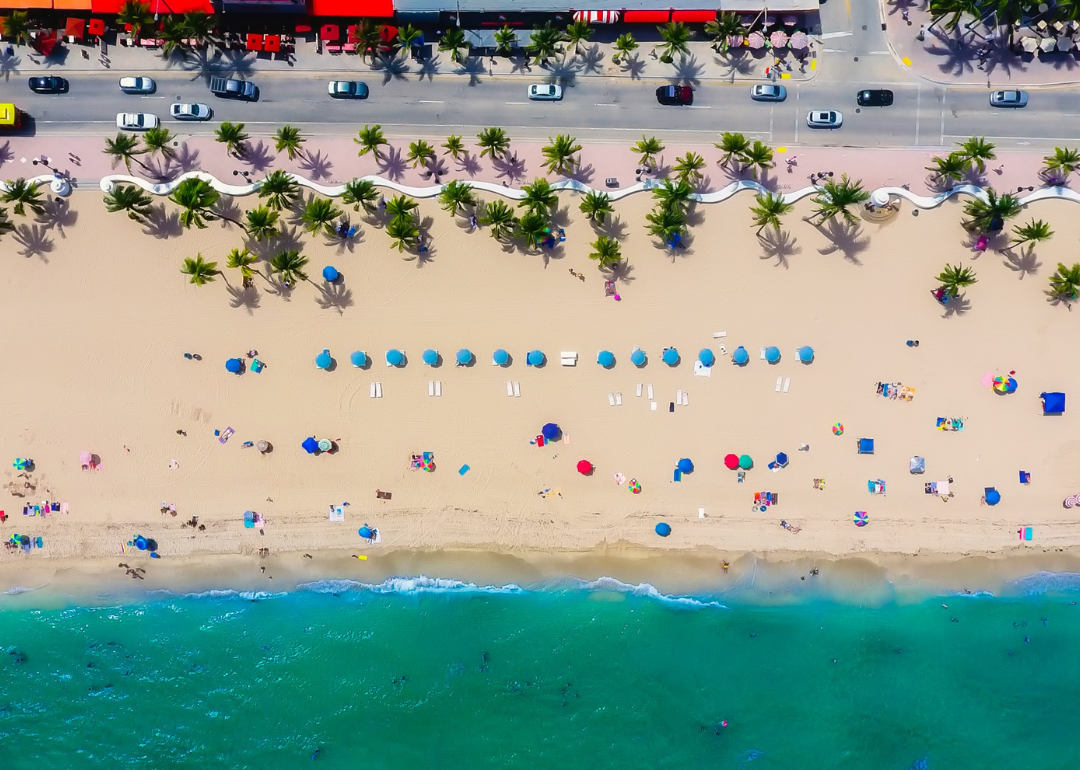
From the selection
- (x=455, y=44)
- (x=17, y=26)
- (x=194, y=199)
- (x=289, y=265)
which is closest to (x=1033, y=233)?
(x=455, y=44)

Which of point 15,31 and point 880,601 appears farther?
point 880,601

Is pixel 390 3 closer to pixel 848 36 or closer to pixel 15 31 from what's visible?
pixel 15 31

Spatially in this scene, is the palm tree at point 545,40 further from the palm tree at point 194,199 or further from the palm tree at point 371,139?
the palm tree at point 194,199

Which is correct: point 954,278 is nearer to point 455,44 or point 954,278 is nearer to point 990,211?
point 990,211

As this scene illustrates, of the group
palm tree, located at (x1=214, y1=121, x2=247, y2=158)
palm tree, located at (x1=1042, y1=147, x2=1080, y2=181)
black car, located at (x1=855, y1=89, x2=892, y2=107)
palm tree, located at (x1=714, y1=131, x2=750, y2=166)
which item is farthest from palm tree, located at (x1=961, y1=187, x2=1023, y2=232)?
palm tree, located at (x1=214, y1=121, x2=247, y2=158)

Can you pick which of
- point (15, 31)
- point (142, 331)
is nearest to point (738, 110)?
point (142, 331)
